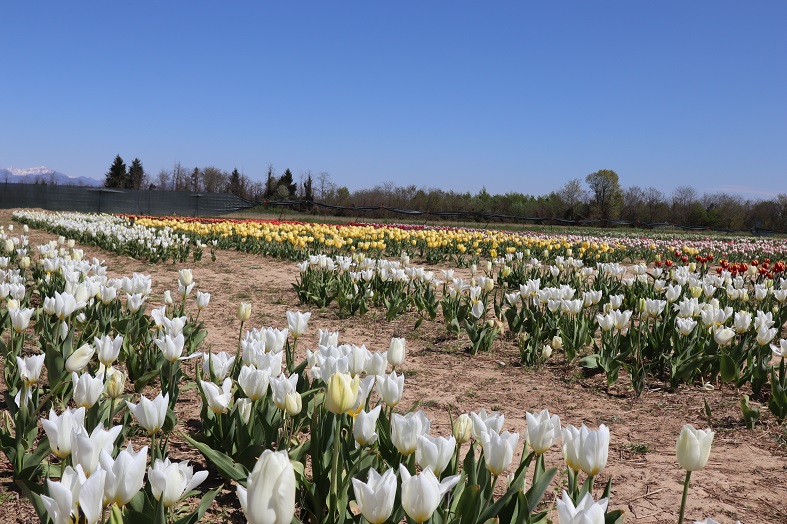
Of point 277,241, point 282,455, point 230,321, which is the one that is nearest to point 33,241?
point 277,241

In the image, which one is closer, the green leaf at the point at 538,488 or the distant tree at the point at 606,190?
the green leaf at the point at 538,488

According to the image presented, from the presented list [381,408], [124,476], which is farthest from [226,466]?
[381,408]

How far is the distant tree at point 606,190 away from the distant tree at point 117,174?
163ft

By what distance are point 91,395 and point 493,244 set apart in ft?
45.4

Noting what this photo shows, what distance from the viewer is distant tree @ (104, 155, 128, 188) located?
6750cm

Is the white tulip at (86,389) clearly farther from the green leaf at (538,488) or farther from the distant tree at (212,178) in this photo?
the distant tree at (212,178)

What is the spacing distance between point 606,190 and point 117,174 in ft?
171

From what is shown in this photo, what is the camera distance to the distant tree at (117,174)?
67.5 metres

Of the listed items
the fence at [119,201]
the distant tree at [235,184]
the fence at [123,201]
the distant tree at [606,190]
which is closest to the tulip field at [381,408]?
the fence at [119,201]

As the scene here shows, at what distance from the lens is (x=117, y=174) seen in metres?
68.3

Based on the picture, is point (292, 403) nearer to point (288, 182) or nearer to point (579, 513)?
point (579, 513)

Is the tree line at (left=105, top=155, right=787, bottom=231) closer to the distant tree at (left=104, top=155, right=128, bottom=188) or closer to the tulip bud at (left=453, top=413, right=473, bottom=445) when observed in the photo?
the distant tree at (left=104, top=155, right=128, bottom=188)

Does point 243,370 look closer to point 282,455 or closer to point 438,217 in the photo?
point 282,455

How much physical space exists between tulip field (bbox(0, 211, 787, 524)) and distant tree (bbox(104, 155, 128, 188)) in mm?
66087
